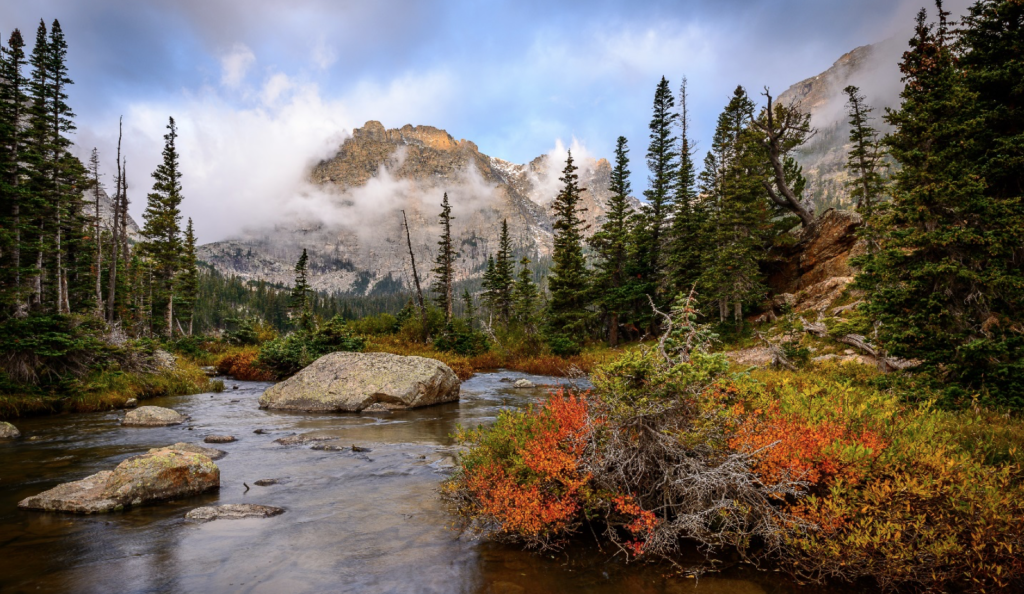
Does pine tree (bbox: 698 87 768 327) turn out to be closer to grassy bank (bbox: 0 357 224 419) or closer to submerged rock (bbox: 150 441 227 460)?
submerged rock (bbox: 150 441 227 460)

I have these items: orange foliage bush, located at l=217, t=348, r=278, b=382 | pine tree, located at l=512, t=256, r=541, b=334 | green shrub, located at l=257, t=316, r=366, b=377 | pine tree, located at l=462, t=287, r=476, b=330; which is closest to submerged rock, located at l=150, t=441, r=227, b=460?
green shrub, located at l=257, t=316, r=366, b=377

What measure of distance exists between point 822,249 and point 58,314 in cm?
3809

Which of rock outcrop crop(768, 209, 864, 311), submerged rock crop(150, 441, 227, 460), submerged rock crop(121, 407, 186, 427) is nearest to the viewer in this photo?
submerged rock crop(150, 441, 227, 460)

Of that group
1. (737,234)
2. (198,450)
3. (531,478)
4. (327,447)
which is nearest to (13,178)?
(198,450)

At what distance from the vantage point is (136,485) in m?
6.99

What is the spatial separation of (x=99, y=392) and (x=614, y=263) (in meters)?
31.8

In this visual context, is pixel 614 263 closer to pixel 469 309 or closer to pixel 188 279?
pixel 469 309

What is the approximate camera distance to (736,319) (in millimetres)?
28812

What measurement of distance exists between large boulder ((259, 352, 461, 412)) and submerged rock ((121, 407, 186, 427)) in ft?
9.53

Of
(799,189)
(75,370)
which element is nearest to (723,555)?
(75,370)

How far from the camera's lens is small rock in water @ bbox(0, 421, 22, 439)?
1068 centimetres

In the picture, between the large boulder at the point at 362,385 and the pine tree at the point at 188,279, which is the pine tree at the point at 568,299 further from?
the pine tree at the point at 188,279

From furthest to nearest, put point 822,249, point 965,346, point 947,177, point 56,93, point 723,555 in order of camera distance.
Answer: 1. point 822,249
2. point 56,93
3. point 947,177
4. point 965,346
5. point 723,555

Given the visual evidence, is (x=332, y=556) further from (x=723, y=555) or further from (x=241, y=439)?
(x=241, y=439)
